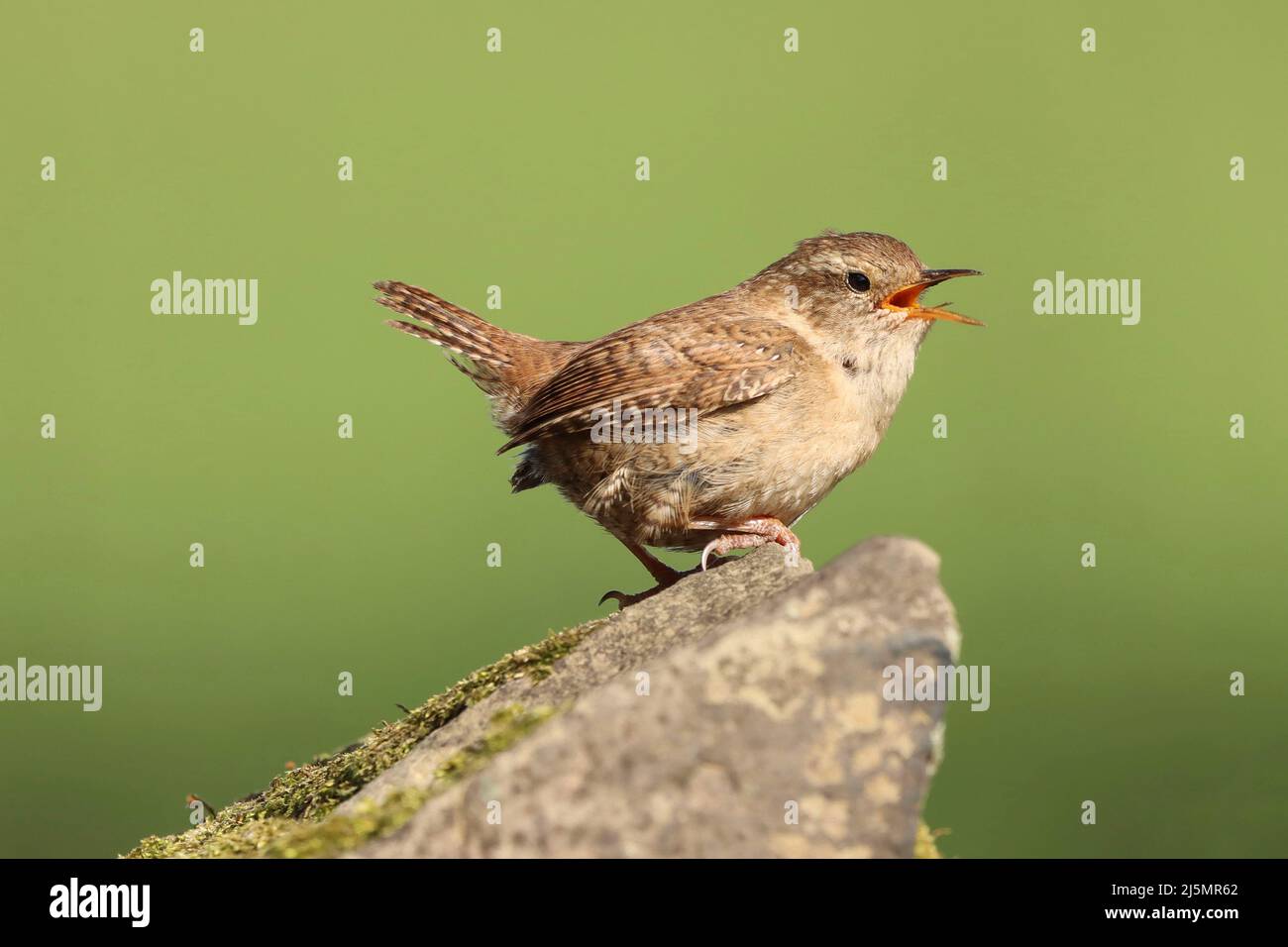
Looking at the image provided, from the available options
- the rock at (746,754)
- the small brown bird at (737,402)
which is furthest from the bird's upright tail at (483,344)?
the rock at (746,754)

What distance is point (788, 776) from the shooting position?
9.17 ft

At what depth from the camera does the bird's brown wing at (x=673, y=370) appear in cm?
520

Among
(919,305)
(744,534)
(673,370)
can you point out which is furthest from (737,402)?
(919,305)

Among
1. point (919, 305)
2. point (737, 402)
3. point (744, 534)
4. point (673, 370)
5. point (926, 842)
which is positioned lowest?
point (926, 842)

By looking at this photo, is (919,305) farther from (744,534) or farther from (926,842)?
(926,842)

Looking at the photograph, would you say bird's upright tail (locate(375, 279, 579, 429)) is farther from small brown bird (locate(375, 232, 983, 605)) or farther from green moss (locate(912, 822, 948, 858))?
green moss (locate(912, 822, 948, 858))

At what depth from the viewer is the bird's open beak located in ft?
17.5

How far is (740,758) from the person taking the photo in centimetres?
279

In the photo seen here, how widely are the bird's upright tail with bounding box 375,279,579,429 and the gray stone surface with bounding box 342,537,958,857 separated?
3.23m

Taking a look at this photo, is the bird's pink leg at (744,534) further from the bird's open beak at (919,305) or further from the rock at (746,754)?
the rock at (746,754)

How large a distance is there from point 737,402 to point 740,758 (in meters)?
2.56
